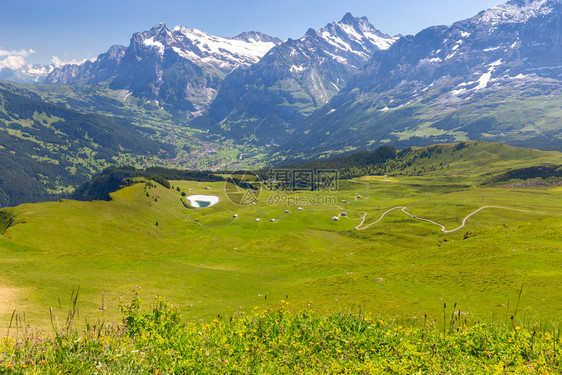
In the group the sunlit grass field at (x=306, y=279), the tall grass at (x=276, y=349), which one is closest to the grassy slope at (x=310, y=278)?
the sunlit grass field at (x=306, y=279)

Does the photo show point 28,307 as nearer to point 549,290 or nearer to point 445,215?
point 549,290

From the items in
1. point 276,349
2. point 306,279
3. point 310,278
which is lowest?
point 310,278

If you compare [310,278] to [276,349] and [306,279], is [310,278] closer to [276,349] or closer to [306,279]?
[306,279]

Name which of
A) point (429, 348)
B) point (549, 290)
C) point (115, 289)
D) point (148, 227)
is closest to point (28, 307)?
point (115, 289)

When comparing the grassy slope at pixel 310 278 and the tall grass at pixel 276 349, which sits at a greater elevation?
the tall grass at pixel 276 349

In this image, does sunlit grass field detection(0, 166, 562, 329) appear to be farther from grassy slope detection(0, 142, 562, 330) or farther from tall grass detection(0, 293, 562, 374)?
tall grass detection(0, 293, 562, 374)

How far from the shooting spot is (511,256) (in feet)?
167

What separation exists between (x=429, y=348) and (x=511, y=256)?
4779 centimetres

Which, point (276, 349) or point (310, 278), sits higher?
point (276, 349)

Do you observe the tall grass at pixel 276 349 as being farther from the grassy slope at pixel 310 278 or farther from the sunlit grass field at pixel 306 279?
the grassy slope at pixel 310 278

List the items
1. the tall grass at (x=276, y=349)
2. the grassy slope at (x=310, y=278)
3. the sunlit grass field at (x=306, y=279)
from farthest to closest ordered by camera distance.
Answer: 1. the grassy slope at (x=310, y=278)
2. the sunlit grass field at (x=306, y=279)
3. the tall grass at (x=276, y=349)

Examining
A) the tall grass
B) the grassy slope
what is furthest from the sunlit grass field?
the tall grass

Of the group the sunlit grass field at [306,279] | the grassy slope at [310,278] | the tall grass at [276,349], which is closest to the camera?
the tall grass at [276,349]

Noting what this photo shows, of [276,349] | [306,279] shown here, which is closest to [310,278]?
[306,279]
